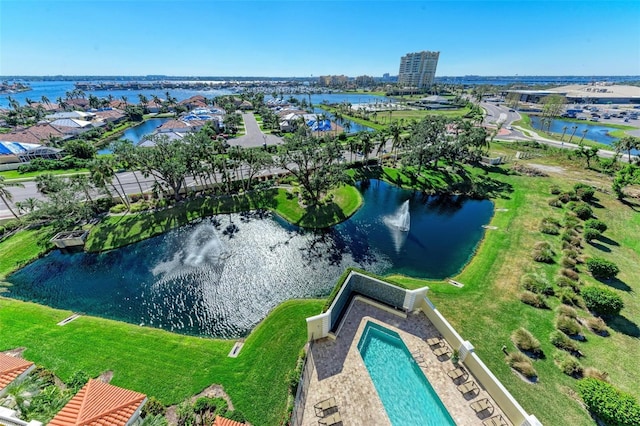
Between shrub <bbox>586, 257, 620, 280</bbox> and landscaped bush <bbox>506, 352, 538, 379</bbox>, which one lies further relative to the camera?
shrub <bbox>586, 257, 620, 280</bbox>

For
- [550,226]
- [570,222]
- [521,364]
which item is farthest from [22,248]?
[570,222]

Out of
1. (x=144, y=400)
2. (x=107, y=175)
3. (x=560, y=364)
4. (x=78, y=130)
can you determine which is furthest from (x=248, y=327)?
(x=78, y=130)

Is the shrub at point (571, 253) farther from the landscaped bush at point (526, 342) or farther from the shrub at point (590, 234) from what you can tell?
the landscaped bush at point (526, 342)

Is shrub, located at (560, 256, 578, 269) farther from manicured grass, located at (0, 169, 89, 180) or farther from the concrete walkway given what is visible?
manicured grass, located at (0, 169, 89, 180)

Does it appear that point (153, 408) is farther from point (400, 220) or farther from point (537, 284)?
point (400, 220)

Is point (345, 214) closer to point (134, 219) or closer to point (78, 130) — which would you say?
point (134, 219)

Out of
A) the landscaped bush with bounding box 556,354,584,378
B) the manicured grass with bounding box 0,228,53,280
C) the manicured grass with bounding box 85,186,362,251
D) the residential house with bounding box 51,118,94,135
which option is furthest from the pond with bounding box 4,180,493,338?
the residential house with bounding box 51,118,94,135
